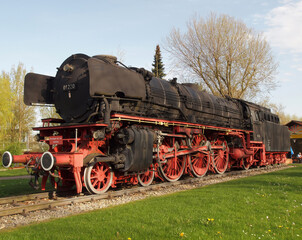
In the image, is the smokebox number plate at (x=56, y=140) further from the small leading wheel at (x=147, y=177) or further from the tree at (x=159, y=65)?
the tree at (x=159, y=65)

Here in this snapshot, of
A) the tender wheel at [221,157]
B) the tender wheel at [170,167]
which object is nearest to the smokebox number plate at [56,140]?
the tender wheel at [170,167]

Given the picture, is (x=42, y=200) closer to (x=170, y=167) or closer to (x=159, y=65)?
(x=170, y=167)

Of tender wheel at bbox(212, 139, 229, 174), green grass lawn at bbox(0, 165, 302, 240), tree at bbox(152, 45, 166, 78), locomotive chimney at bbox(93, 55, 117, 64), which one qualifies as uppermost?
tree at bbox(152, 45, 166, 78)

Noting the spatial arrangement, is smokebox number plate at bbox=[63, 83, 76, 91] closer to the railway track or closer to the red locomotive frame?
the red locomotive frame

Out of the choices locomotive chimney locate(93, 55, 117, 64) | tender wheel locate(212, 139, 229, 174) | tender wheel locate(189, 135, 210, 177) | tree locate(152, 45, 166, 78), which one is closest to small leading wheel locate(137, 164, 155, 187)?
tender wheel locate(189, 135, 210, 177)

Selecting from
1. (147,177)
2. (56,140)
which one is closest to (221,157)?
(147,177)

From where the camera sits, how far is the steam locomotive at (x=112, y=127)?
7898 mm

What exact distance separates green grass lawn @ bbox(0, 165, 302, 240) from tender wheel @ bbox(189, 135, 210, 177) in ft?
17.6

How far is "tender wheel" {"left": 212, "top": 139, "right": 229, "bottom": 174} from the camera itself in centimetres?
1429

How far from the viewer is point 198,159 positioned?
42.9ft

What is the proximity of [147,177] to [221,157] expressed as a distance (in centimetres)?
551

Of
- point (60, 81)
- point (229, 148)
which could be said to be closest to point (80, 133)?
point (60, 81)

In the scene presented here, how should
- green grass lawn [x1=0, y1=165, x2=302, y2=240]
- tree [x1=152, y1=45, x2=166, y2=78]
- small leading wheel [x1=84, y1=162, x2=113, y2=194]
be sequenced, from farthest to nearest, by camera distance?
tree [x1=152, y1=45, x2=166, y2=78] → small leading wheel [x1=84, y1=162, x2=113, y2=194] → green grass lawn [x1=0, y1=165, x2=302, y2=240]

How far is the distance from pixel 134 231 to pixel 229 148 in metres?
11.9
